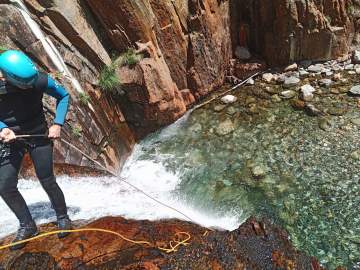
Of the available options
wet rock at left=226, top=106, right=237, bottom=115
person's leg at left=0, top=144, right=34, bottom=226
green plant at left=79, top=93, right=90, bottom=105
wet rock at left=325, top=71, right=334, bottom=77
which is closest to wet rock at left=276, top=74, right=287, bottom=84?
wet rock at left=325, top=71, right=334, bottom=77

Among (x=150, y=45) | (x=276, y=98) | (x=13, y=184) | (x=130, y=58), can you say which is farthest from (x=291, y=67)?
(x=13, y=184)

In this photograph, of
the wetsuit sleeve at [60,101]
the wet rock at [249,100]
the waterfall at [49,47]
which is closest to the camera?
the wetsuit sleeve at [60,101]

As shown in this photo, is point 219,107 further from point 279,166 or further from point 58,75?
point 58,75

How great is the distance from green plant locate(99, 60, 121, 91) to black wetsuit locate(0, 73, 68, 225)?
Result: 3577 mm

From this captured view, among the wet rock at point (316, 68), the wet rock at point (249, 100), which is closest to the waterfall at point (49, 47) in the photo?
the wet rock at point (249, 100)

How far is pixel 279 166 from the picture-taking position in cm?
791

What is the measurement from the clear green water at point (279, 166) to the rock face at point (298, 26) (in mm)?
1956

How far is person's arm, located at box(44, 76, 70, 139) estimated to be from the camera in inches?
177

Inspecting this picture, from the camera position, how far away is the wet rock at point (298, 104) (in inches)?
381

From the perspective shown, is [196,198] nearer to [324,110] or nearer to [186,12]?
[324,110]

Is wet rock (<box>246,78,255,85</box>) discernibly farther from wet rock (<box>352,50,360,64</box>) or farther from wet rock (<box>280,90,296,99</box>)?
wet rock (<box>352,50,360,64</box>)

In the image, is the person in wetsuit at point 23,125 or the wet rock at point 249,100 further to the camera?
the wet rock at point 249,100

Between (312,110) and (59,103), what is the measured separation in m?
6.87

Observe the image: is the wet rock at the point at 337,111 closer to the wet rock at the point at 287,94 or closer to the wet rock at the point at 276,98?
the wet rock at the point at 287,94
